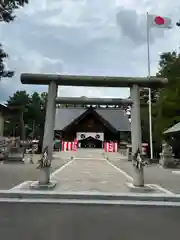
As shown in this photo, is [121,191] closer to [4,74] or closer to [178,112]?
[4,74]

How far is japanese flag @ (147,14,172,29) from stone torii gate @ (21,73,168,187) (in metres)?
18.7

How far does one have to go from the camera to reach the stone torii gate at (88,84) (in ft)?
45.2

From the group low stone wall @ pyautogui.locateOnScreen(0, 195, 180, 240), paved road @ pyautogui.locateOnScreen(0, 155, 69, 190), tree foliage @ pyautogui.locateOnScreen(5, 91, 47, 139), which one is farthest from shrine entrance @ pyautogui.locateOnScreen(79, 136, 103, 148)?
low stone wall @ pyautogui.locateOnScreen(0, 195, 180, 240)

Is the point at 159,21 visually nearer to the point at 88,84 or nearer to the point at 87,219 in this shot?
the point at 88,84

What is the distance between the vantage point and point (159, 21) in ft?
104

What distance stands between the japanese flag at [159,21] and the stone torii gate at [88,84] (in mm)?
18697

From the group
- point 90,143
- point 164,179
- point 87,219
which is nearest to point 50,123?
point 87,219

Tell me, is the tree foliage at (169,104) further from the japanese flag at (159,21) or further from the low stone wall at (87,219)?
the low stone wall at (87,219)

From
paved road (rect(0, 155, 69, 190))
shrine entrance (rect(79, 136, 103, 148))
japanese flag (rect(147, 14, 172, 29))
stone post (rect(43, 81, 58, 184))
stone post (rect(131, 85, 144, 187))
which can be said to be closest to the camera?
stone post (rect(131, 85, 144, 187))

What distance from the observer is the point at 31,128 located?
3354 inches

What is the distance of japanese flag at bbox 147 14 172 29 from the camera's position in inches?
1235

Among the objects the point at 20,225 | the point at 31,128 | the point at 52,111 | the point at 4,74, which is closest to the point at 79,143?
the point at 31,128

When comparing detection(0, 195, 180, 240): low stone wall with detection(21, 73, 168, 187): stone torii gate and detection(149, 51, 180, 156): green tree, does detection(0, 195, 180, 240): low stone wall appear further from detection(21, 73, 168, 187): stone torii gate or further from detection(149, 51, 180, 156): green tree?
detection(149, 51, 180, 156): green tree

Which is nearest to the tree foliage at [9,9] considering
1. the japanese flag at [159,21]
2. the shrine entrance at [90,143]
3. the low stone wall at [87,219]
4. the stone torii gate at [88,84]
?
the stone torii gate at [88,84]
